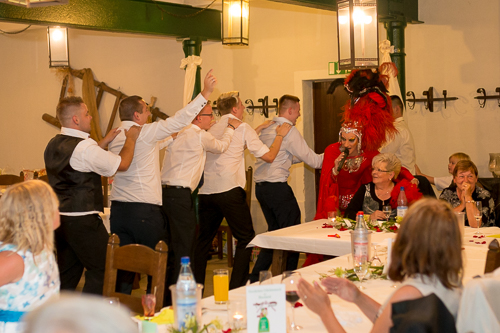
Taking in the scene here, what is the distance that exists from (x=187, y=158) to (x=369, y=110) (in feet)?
5.29

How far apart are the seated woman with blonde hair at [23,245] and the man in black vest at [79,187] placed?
1.56 m

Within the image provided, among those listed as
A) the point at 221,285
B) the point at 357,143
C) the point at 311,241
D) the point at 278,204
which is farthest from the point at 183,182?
the point at 221,285

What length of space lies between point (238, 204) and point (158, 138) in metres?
1.05

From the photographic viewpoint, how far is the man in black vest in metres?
3.73

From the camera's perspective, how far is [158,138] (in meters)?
4.22

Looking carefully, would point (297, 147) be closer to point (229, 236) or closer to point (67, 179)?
point (229, 236)

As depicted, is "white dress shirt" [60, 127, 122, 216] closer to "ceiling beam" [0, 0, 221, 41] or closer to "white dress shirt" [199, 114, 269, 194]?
"white dress shirt" [199, 114, 269, 194]

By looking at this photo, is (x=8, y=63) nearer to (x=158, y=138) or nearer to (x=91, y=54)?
(x=91, y=54)

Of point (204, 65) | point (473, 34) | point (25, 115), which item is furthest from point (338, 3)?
point (25, 115)

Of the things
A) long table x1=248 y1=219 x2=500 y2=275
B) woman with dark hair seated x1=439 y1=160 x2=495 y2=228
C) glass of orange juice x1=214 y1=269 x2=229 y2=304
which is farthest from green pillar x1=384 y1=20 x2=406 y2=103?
glass of orange juice x1=214 y1=269 x2=229 y2=304

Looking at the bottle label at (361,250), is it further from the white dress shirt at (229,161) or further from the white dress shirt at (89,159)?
the white dress shirt at (229,161)

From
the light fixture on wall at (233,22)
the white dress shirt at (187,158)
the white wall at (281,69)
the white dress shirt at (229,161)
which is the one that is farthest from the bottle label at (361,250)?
the white wall at (281,69)

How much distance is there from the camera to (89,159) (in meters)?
3.71

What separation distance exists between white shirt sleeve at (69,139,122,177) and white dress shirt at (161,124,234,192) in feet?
3.04
